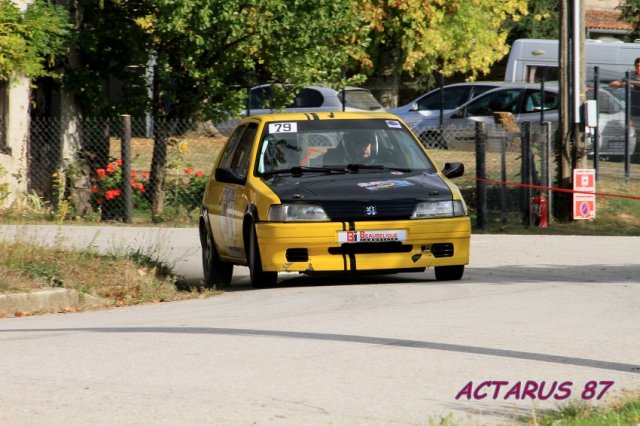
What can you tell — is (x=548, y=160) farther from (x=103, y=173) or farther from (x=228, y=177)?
(x=228, y=177)

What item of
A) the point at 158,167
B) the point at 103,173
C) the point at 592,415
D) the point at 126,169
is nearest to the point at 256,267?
the point at 592,415

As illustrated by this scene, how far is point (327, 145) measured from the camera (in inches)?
530

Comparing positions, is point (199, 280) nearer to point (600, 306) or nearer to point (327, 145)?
point (327, 145)

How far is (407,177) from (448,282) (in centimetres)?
104

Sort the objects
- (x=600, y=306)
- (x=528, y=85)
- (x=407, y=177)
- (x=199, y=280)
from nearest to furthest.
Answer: (x=600, y=306) < (x=407, y=177) < (x=199, y=280) < (x=528, y=85)

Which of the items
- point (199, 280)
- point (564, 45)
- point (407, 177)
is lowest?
point (199, 280)

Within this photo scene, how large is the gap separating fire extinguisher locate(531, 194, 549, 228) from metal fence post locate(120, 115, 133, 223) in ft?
20.6

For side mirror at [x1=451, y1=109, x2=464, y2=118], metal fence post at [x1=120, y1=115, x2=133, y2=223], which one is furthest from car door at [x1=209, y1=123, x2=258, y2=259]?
side mirror at [x1=451, y1=109, x2=464, y2=118]

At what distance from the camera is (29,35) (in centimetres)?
2098

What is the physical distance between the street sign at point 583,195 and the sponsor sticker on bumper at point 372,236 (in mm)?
10110

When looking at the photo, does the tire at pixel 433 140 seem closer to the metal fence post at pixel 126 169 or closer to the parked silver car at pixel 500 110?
the parked silver car at pixel 500 110

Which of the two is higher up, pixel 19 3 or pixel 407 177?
pixel 19 3

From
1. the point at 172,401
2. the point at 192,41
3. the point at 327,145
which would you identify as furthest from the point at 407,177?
the point at 192,41

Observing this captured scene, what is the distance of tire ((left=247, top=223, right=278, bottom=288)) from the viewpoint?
12.4 metres
